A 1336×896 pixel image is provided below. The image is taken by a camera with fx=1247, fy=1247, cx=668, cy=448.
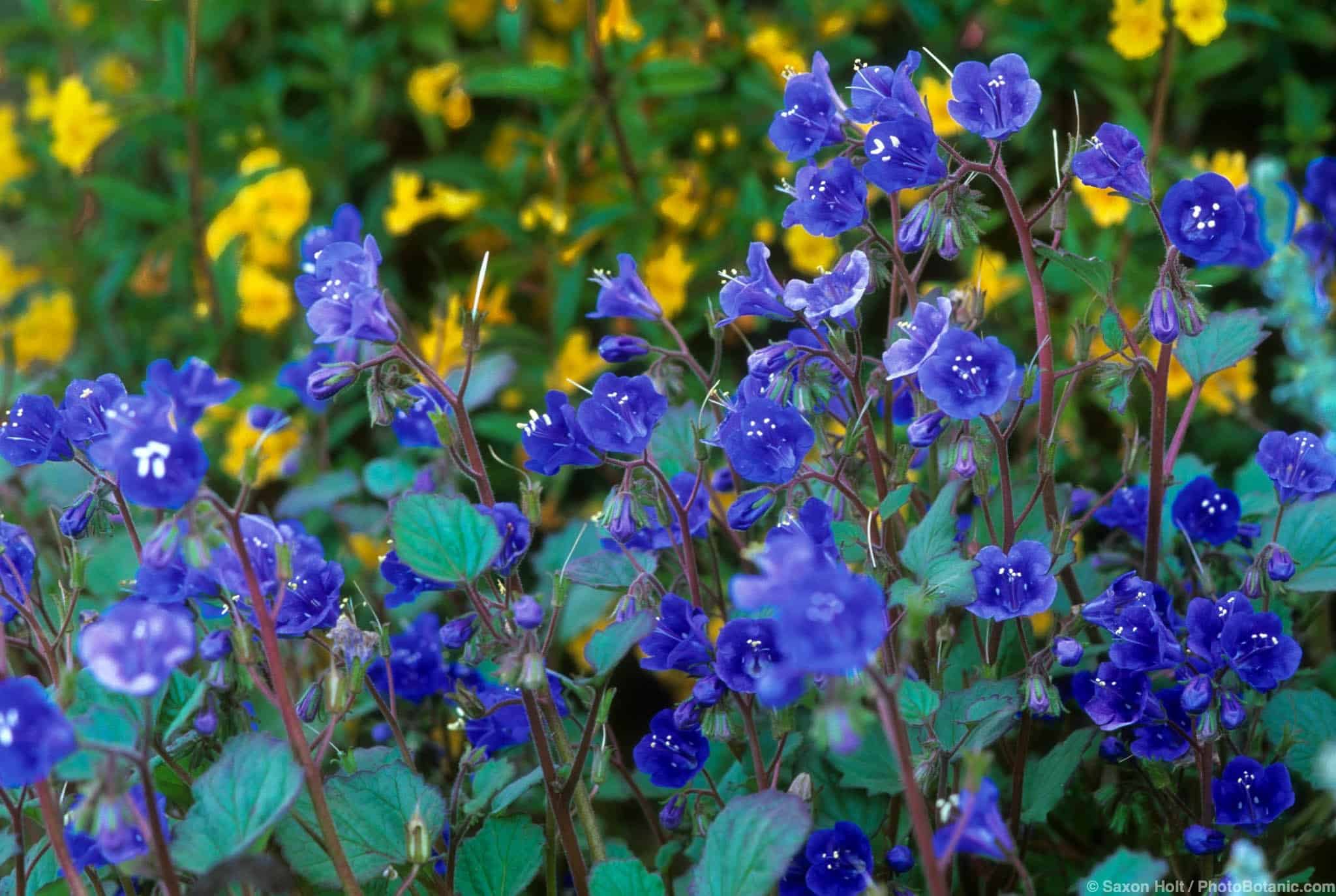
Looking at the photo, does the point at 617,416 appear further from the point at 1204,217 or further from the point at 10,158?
the point at 10,158

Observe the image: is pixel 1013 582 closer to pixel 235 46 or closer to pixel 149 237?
pixel 149 237

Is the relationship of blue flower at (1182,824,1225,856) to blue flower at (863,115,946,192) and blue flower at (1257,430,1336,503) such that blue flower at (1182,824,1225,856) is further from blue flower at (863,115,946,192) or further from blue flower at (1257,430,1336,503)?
blue flower at (863,115,946,192)

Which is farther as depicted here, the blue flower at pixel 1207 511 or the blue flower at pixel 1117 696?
the blue flower at pixel 1207 511

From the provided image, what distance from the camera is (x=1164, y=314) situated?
1.18 metres

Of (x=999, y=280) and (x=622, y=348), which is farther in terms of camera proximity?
(x=999, y=280)

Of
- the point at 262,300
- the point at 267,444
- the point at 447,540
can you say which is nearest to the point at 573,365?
the point at 267,444

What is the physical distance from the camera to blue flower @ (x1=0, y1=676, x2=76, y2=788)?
2.96ft

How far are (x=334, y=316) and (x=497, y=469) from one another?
161cm

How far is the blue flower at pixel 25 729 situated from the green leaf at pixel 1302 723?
1.16 m

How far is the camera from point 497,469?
8.96 ft

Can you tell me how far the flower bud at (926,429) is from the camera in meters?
1.22

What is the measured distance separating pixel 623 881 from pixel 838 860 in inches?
9.9

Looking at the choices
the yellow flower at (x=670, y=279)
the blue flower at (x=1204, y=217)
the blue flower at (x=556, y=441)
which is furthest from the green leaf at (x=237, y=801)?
the yellow flower at (x=670, y=279)

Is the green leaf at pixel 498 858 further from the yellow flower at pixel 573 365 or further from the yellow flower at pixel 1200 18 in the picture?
the yellow flower at pixel 1200 18
